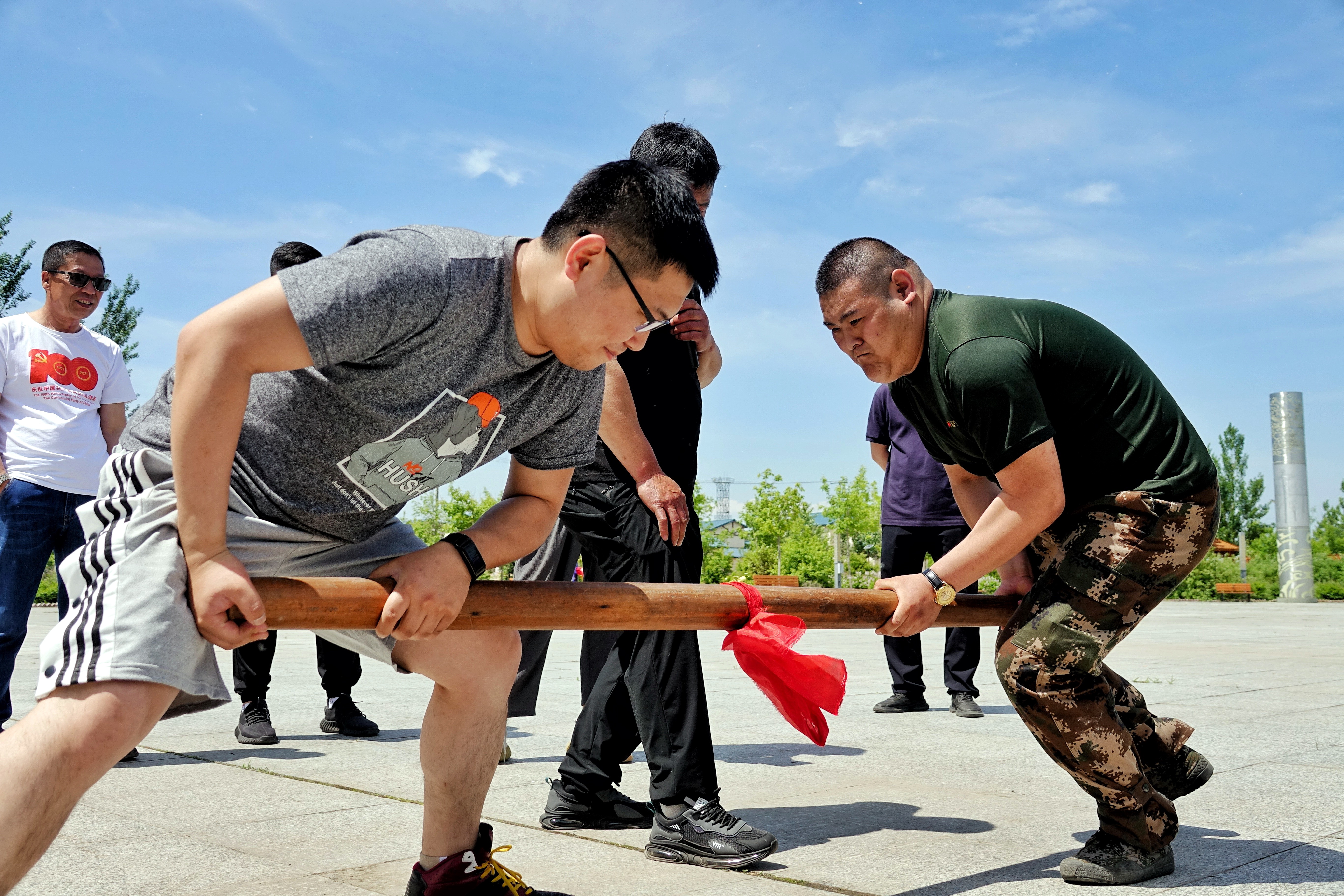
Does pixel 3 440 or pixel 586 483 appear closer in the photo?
pixel 586 483

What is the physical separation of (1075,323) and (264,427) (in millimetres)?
2230

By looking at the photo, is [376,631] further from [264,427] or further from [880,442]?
[880,442]

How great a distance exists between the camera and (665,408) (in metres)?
3.69

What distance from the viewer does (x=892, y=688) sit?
668 centimetres

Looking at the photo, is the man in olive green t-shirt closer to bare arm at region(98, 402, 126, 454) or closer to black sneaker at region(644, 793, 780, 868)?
black sneaker at region(644, 793, 780, 868)

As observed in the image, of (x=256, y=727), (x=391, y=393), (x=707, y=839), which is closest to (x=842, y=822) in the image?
(x=707, y=839)

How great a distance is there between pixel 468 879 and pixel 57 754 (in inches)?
42.3

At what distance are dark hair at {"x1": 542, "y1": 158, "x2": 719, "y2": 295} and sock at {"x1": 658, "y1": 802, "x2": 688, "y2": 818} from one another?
1.64 meters

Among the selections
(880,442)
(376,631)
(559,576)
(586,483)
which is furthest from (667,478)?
(880,442)

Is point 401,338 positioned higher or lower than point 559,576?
higher

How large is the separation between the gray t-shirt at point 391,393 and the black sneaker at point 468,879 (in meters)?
0.82

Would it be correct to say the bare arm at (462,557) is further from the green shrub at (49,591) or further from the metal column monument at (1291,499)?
the metal column monument at (1291,499)

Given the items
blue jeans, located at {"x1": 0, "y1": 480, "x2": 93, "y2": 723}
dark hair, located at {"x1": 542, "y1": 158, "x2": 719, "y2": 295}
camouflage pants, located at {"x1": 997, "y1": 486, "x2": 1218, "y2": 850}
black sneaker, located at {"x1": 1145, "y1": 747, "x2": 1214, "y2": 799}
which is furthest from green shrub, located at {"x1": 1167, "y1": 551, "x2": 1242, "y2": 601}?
dark hair, located at {"x1": 542, "y1": 158, "x2": 719, "y2": 295}

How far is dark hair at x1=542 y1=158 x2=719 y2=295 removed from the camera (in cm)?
224
